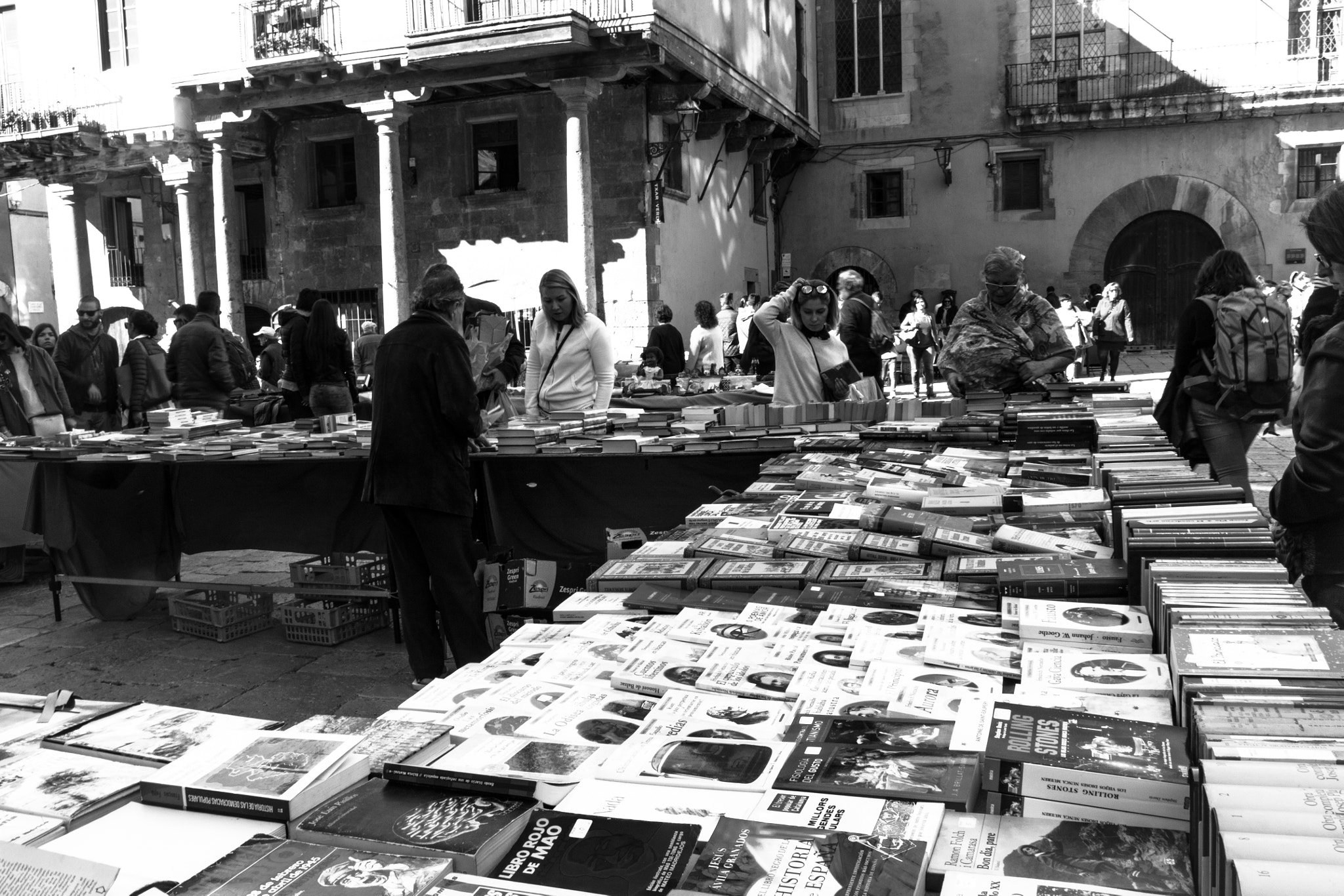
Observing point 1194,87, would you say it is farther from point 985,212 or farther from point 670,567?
point 670,567

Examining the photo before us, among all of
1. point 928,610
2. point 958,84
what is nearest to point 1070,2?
point 958,84

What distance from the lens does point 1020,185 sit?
21.7m

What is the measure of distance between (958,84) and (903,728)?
21.9 m

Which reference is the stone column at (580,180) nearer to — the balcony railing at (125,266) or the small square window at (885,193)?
the small square window at (885,193)

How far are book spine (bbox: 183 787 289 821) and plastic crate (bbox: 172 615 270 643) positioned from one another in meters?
4.38

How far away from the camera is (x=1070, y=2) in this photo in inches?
840

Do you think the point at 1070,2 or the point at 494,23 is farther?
the point at 1070,2

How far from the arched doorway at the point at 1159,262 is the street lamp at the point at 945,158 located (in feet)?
10.6

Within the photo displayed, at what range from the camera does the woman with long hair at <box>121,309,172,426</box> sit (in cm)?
931

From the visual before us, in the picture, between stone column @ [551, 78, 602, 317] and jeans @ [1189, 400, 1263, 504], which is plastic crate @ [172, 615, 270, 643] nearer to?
jeans @ [1189, 400, 1263, 504]

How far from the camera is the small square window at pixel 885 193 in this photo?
2220cm

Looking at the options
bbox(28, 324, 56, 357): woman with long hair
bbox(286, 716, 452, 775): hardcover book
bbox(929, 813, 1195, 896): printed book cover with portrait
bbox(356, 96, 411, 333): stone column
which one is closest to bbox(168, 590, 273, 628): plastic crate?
bbox(286, 716, 452, 775): hardcover book

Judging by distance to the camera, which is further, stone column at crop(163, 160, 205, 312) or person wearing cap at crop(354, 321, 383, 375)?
stone column at crop(163, 160, 205, 312)

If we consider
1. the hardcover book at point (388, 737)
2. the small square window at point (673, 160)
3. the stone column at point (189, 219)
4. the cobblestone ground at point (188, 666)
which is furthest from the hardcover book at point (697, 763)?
the stone column at point (189, 219)
